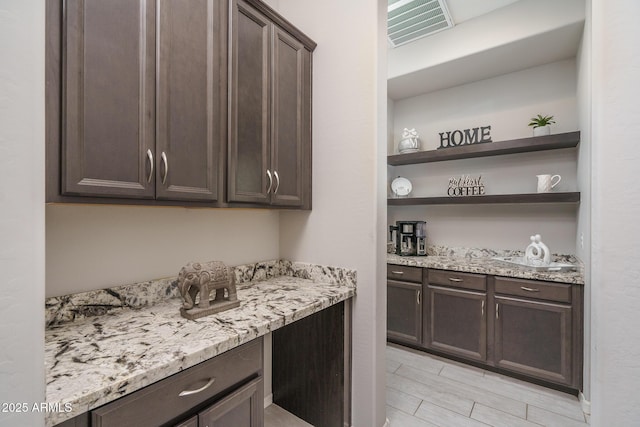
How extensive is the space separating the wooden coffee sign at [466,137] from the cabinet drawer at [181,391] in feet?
9.66

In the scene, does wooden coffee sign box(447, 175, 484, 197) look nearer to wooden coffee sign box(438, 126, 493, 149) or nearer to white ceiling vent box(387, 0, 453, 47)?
wooden coffee sign box(438, 126, 493, 149)

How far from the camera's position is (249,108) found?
1.44m

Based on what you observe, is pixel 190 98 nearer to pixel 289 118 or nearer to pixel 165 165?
pixel 165 165

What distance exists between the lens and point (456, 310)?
98.8 inches

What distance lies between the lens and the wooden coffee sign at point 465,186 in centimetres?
298

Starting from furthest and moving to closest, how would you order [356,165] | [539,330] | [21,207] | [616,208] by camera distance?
[539,330] → [356,165] → [616,208] → [21,207]

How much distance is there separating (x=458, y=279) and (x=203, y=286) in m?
2.18

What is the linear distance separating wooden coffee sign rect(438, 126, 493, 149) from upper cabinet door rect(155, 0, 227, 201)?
2.64 meters

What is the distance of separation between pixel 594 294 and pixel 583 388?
1.52 m

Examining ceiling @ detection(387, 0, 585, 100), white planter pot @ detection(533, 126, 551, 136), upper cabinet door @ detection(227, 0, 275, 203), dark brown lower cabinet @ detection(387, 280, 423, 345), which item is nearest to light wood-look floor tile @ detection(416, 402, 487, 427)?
dark brown lower cabinet @ detection(387, 280, 423, 345)

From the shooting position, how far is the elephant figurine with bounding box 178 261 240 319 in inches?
47.5

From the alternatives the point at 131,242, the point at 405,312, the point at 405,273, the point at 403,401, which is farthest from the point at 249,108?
the point at 405,312

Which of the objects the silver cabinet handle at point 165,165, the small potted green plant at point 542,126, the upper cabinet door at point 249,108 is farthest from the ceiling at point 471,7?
the silver cabinet handle at point 165,165

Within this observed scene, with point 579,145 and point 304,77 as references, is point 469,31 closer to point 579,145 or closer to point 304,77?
point 579,145
